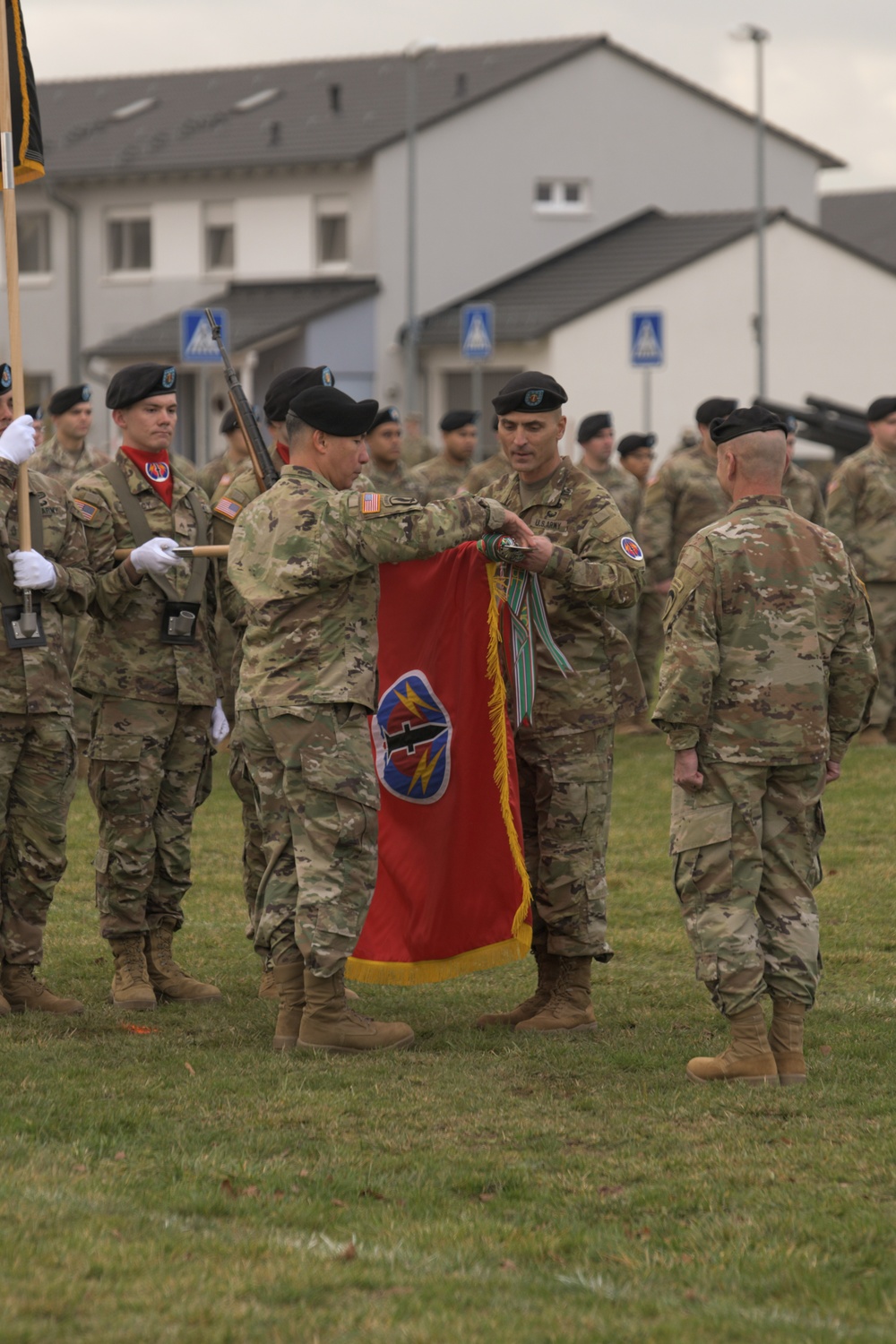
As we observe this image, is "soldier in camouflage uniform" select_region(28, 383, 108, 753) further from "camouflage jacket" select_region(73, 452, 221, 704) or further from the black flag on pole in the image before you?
"camouflage jacket" select_region(73, 452, 221, 704)

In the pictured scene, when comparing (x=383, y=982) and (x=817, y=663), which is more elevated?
(x=817, y=663)

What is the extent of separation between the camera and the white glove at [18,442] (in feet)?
23.3

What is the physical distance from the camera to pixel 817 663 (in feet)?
20.8

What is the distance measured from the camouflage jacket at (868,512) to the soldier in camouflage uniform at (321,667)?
24.7 feet

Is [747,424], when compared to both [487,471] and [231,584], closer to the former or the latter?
[231,584]

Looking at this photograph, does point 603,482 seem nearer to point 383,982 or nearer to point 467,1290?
point 383,982

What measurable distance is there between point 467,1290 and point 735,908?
6.86 feet

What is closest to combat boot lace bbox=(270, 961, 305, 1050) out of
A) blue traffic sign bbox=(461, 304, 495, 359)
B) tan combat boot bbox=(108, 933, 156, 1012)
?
tan combat boot bbox=(108, 933, 156, 1012)

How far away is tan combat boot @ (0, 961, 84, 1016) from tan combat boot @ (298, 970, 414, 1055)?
117cm

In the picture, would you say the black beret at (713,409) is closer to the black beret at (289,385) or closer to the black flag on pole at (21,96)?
the black beret at (289,385)

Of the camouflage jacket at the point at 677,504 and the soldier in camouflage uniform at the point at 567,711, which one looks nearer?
the soldier in camouflage uniform at the point at 567,711

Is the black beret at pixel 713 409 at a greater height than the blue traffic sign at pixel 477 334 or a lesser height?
lesser

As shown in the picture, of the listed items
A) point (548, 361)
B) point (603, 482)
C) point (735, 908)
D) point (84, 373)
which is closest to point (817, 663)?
point (735, 908)

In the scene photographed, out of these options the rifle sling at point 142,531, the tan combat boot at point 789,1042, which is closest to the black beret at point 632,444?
the rifle sling at point 142,531
